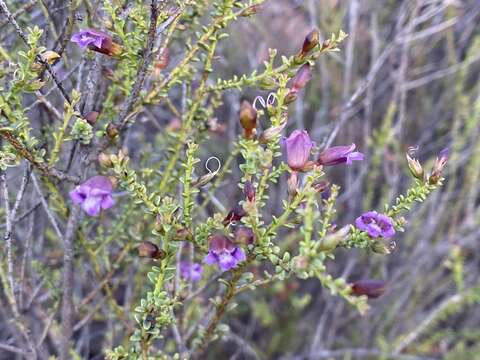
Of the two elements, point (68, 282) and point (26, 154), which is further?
point (68, 282)

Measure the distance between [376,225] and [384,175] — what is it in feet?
5.02

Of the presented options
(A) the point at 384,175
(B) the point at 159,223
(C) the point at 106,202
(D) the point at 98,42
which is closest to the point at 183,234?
(B) the point at 159,223

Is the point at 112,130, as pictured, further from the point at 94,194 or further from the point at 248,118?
the point at 248,118

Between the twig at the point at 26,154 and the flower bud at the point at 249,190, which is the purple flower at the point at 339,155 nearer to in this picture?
the flower bud at the point at 249,190

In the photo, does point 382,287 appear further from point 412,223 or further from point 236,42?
point 236,42

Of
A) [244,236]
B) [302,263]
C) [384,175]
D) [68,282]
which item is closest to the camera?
[302,263]

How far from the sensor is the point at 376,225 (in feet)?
3.09

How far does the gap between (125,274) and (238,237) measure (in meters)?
0.65

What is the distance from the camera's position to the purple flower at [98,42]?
981mm

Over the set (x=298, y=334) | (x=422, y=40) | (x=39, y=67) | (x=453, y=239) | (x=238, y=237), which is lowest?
(x=298, y=334)

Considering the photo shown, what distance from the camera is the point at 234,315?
91.7 inches

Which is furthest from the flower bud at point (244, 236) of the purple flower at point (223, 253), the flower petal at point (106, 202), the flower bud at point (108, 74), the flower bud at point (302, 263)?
the flower bud at point (108, 74)

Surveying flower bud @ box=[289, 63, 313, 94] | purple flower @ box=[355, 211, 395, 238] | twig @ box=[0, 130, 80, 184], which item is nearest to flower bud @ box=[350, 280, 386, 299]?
purple flower @ box=[355, 211, 395, 238]

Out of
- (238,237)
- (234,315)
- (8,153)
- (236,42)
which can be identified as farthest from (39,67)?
(236,42)
